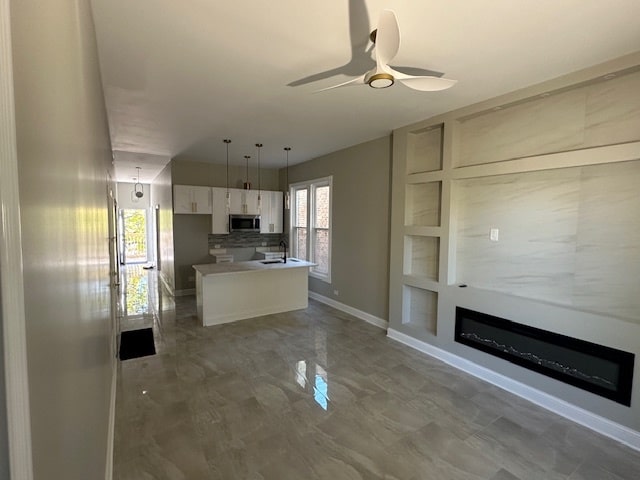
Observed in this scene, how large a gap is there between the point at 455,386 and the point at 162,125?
4754 mm

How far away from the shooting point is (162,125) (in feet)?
13.7

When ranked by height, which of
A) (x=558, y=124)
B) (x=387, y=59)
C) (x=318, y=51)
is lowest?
(x=558, y=124)

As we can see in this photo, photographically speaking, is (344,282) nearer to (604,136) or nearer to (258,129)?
(258,129)

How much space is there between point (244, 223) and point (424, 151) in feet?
13.6

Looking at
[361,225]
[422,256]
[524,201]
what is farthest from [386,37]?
[361,225]

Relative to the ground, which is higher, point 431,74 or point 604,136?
point 431,74

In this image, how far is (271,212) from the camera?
727cm

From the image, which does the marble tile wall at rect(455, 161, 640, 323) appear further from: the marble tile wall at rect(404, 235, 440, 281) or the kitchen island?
the kitchen island

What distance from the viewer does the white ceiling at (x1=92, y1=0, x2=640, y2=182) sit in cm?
196

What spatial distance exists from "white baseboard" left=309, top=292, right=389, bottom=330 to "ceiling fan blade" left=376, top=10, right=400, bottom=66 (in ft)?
12.4

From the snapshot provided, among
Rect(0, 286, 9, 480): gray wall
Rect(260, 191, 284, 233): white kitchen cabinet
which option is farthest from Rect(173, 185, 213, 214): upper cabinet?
Rect(0, 286, 9, 480): gray wall

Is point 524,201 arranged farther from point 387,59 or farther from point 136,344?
point 136,344

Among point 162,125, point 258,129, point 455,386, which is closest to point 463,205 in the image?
point 455,386

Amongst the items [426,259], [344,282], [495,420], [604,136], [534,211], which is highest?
[604,136]
